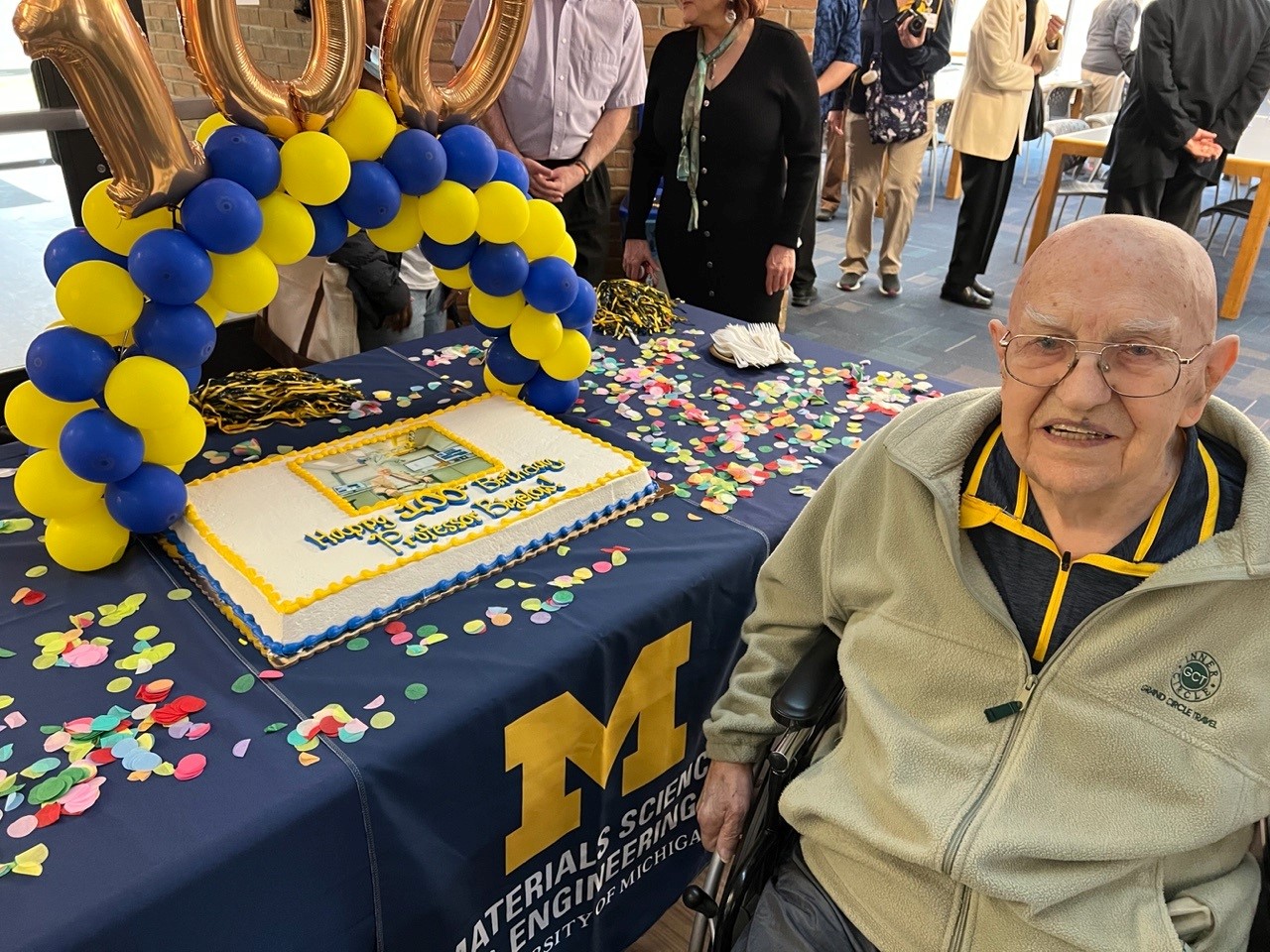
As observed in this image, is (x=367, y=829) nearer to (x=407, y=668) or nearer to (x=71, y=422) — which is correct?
(x=407, y=668)

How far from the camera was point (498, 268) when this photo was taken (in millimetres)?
1776

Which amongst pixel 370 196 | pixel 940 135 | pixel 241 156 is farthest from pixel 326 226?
pixel 940 135

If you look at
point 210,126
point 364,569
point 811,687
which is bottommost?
point 811,687

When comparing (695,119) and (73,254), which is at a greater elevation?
(695,119)

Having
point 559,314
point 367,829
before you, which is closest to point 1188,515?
point 367,829

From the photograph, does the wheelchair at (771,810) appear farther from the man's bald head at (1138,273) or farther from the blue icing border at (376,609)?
the man's bald head at (1138,273)

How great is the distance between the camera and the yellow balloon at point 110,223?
135 cm

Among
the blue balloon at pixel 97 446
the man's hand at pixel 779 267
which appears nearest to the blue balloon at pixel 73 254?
the blue balloon at pixel 97 446

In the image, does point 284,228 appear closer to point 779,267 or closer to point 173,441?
point 173,441

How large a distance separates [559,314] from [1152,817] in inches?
53.3

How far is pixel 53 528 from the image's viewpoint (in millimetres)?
1402

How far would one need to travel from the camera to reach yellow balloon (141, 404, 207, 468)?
1428 millimetres

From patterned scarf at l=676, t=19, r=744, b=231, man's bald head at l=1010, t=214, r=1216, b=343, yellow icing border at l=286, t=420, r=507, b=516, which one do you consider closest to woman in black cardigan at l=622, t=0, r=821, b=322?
patterned scarf at l=676, t=19, r=744, b=231

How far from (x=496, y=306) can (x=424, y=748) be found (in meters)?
1.01
